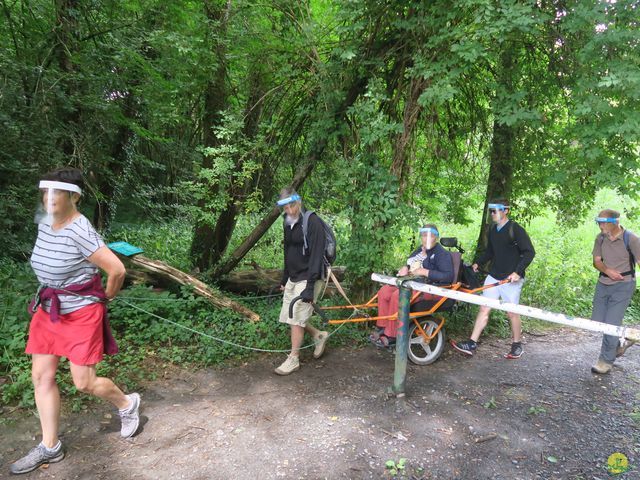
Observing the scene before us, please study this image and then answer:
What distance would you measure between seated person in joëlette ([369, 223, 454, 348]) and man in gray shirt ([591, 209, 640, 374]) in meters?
1.81

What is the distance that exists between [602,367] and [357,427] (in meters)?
3.41

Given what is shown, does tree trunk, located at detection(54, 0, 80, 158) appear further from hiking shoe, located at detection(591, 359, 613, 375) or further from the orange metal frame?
hiking shoe, located at detection(591, 359, 613, 375)

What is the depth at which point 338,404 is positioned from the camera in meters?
3.92

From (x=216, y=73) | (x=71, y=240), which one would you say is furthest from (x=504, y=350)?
(x=216, y=73)

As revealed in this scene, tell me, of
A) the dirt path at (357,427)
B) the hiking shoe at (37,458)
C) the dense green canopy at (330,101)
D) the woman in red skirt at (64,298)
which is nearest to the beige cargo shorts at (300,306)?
the dirt path at (357,427)

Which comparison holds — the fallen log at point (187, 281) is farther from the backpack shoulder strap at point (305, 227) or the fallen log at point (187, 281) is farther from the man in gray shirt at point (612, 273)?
the man in gray shirt at point (612, 273)

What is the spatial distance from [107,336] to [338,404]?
2129 millimetres

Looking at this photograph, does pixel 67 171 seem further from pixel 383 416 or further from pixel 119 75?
pixel 119 75

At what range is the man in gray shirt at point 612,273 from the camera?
4656 millimetres

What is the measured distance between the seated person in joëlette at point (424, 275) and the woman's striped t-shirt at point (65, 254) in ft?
10.1

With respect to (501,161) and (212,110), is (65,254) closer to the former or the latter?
(212,110)

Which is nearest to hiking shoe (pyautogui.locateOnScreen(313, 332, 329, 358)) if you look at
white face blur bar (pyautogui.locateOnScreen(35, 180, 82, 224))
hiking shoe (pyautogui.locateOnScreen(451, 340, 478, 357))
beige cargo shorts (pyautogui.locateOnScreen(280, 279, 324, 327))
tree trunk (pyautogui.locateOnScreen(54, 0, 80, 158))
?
beige cargo shorts (pyautogui.locateOnScreen(280, 279, 324, 327))

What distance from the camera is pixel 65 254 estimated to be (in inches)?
110

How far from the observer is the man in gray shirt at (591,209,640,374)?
15.3ft
